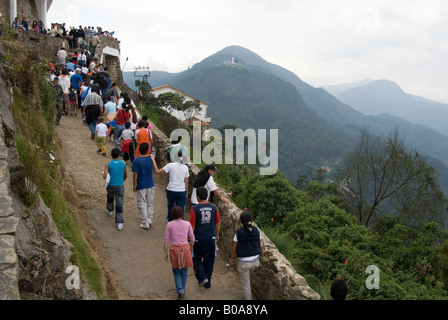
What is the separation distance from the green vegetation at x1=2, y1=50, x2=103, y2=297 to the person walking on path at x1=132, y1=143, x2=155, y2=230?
113 cm

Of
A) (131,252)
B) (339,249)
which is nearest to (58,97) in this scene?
(131,252)

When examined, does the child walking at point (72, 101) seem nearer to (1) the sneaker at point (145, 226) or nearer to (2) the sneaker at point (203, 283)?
(1) the sneaker at point (145, 226)

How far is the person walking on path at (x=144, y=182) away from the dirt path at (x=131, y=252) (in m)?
0.33

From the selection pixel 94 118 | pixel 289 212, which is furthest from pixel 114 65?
pixel 289 212

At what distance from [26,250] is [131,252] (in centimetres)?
274

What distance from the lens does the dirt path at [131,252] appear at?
16.2ft

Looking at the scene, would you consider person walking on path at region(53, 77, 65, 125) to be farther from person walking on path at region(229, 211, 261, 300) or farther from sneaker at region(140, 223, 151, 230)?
person walking on path at region(229, 211, 261, 300)

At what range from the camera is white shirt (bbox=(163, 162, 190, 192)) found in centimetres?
596

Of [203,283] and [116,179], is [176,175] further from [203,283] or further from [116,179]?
[203,283]

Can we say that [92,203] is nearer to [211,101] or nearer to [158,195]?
[158,195]

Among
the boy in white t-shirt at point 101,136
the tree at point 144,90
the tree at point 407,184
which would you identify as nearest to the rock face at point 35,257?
the boy in white t-shirt at point 101,136

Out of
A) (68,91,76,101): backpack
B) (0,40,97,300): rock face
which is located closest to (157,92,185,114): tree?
(68,91,76,101): backpack
